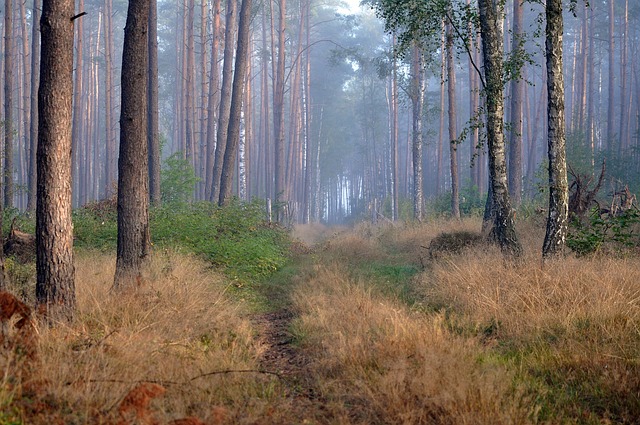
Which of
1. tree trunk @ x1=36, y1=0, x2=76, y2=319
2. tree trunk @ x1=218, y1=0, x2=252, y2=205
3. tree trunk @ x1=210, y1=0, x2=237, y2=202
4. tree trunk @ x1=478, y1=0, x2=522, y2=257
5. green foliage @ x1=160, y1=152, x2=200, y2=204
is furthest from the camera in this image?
tree trunk @ x1=210, y1=0, x2=237, y2=202

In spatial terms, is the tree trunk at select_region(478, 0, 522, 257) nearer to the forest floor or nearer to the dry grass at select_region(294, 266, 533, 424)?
the forest floor

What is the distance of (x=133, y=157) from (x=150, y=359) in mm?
4707

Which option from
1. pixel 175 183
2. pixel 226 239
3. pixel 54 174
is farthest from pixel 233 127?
pixel 54 174

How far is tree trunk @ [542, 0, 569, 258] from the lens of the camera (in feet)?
31.1

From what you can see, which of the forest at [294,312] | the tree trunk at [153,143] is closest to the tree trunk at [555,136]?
the forest at [294,312]

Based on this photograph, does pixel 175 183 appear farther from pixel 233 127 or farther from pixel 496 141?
pixel 496 141

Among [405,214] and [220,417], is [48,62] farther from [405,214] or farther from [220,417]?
[405,214]

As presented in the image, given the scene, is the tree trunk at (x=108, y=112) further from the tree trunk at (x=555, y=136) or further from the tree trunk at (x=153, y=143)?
the tree trunk at (x=555, y=136)

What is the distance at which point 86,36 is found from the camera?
5338cm

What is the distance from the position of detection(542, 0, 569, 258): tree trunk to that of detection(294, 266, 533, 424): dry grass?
3.36m

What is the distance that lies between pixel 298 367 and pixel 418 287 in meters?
4.03

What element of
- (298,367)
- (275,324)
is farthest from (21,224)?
(298,367)

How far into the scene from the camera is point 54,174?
264 inches

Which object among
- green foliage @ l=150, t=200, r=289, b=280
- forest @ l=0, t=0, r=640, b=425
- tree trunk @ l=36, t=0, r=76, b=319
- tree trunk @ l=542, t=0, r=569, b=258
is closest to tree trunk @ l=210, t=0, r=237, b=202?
→ green foliage @ l=150, t=200, r=289, b=280
